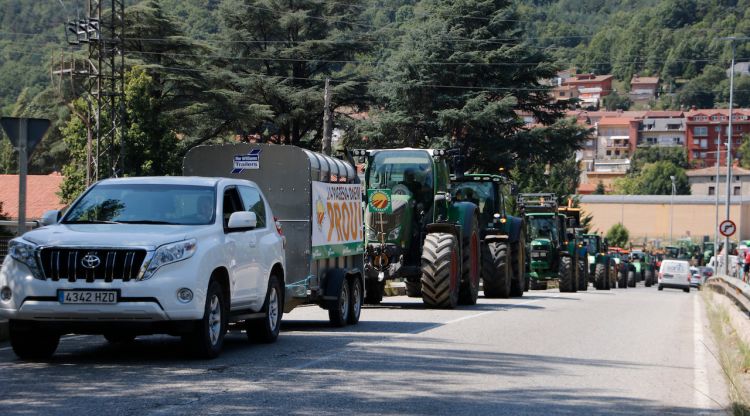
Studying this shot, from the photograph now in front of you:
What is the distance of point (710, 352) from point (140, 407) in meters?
9.03

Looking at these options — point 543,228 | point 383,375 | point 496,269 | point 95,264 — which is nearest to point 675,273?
point 543,228

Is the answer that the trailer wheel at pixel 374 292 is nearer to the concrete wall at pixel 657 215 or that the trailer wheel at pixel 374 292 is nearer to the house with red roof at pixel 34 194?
the house with red roof at pixel 34 194

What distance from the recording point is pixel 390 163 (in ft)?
76.8

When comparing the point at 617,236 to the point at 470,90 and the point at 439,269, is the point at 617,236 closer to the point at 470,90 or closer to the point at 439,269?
the point at 470,90

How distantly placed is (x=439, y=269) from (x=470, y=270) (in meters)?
2.10

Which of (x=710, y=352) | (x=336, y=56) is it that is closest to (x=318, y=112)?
(x=336, y=56)

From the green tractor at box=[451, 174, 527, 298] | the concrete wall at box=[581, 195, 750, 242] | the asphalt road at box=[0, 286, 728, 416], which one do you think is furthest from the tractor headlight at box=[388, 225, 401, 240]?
the concrete wall at box=[581, 195, 750, 242]

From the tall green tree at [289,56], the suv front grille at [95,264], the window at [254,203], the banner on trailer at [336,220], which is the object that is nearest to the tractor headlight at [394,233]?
the banner on trailer at [336,220]

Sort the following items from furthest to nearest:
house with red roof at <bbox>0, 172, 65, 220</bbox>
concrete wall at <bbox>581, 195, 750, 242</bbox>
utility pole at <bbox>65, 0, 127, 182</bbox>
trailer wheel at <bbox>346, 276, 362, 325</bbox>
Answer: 1. concrete wall at <bbox>581, 195, 750, 242</bbox>
2. house with red roof at <bbox>0, 172, 65, 220</bbox>
3. utility pole at <bbox>65, 0, 127, 182</bbox>
4. trailer wheel at <bbox>346, 276, 362, 325</bbox>

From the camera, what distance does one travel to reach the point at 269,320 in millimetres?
14031

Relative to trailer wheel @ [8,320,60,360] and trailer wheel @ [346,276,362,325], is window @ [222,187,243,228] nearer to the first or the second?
trailer wheel @ [8,320,60,360]

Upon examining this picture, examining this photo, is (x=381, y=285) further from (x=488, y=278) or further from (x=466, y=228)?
(x=488, y=278)

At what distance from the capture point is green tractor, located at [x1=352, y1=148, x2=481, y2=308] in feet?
73.2

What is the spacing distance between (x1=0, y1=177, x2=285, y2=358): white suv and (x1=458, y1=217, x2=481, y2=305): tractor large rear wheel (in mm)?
11223
